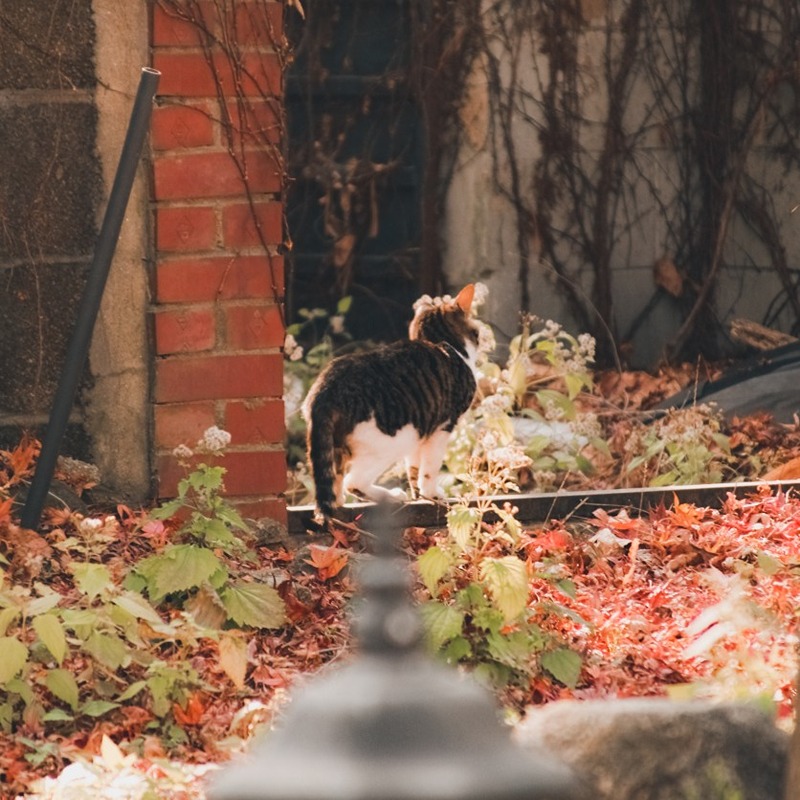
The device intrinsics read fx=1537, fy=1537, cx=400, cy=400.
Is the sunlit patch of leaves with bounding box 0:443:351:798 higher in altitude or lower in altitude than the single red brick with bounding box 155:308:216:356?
lower

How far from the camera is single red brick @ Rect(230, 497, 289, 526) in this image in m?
3.93

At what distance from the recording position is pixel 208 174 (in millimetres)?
3830

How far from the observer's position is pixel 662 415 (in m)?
5.75

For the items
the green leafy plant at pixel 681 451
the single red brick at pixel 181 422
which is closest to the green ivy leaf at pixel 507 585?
the single red brick at pixel 181 422

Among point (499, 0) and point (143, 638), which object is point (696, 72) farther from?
point (143, 638)

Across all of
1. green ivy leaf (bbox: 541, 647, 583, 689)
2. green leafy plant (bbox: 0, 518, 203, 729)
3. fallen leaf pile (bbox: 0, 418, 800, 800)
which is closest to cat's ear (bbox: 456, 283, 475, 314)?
fallen leaf pile (bbox: 0, 418, 800, 800)

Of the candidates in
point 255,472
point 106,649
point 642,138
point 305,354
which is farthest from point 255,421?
point 642,138

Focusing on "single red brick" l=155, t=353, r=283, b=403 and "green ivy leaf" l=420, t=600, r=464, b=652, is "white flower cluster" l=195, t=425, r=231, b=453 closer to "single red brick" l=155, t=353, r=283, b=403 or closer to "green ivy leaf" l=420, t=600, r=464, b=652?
"single red brick" l=155, t=353, r=283, b=403

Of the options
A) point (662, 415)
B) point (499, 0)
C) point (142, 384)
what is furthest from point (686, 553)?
point (499, 0)

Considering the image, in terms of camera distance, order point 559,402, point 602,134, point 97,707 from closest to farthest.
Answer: point 97,707 → point 559,402 → point 602,134

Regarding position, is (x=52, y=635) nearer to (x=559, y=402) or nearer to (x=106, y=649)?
(x=106, y=649)

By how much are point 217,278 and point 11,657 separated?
1287 millimetres

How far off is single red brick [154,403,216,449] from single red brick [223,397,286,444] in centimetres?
5

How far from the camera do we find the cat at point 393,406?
404 centimetres
